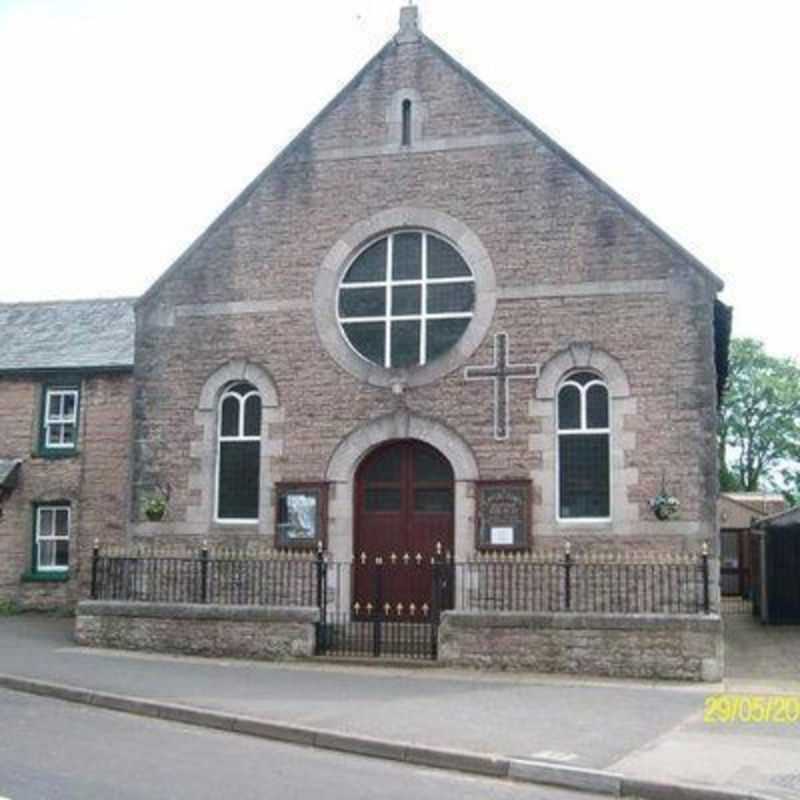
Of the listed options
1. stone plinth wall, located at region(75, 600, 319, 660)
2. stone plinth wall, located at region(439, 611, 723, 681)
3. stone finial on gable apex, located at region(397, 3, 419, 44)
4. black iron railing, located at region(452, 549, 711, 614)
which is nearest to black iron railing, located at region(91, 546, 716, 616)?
black iron railing, located at region(452, 549, 711, 614)

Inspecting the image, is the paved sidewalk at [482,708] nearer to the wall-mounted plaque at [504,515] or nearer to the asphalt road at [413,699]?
the asphalt road at [413,699]

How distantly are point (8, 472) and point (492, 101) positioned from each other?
13130 millimetres

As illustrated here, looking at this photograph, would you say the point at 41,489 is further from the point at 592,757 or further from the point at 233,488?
the point at 592,757

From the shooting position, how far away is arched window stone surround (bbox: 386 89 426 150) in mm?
19188

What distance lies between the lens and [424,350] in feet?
61.6

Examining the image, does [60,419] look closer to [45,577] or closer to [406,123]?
[45,577]

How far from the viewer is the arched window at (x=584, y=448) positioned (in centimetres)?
1748

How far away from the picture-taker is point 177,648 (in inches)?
677

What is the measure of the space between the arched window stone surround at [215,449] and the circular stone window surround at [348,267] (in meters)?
1.35

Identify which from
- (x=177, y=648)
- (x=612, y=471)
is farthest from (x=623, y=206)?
(x=177, y=648)

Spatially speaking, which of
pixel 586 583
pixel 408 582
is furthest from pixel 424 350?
pixel 586 583

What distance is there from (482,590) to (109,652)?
5.76 meters

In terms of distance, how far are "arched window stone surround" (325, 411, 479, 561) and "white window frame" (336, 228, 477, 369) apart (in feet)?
3.41
